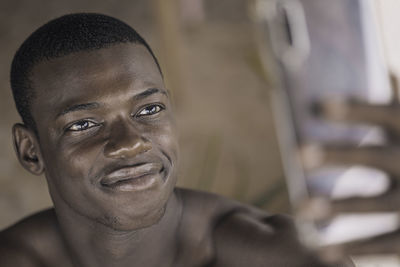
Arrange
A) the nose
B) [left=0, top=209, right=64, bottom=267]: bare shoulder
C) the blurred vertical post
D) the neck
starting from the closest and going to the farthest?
the nose → the neck → [left=0, top=209, right=64, bottom=267]: bare shoulder → the blurred vertical post

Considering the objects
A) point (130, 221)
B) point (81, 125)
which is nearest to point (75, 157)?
point (81, 125)

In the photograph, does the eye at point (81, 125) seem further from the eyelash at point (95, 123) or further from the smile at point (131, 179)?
the smile at point (131, 179)

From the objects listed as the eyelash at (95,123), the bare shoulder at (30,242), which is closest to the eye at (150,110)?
the eyelash at (95,123)

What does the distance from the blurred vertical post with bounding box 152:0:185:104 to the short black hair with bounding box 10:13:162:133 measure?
1.58m

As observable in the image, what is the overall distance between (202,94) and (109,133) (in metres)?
2.15

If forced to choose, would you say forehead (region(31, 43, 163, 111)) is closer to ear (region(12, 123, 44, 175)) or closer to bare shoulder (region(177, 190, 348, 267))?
ear (region(12, 123, 44, 175))

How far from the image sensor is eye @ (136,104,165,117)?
133 cm

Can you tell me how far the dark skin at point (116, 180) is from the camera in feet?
4.23

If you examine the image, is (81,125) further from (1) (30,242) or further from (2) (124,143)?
(1) (30,242)

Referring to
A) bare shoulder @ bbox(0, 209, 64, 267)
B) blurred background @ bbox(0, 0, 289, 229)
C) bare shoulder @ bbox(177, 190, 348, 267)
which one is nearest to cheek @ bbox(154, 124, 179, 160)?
bare shoulder @ bbox(177, 190, 348, 267)

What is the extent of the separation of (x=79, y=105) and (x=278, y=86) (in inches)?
19.6

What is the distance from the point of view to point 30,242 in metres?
1.60

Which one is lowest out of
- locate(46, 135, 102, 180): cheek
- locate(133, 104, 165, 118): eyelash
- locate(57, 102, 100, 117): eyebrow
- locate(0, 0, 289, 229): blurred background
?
locate(0, 0, 289, 229): blurred background

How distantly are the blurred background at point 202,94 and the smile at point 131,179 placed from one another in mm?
1704
